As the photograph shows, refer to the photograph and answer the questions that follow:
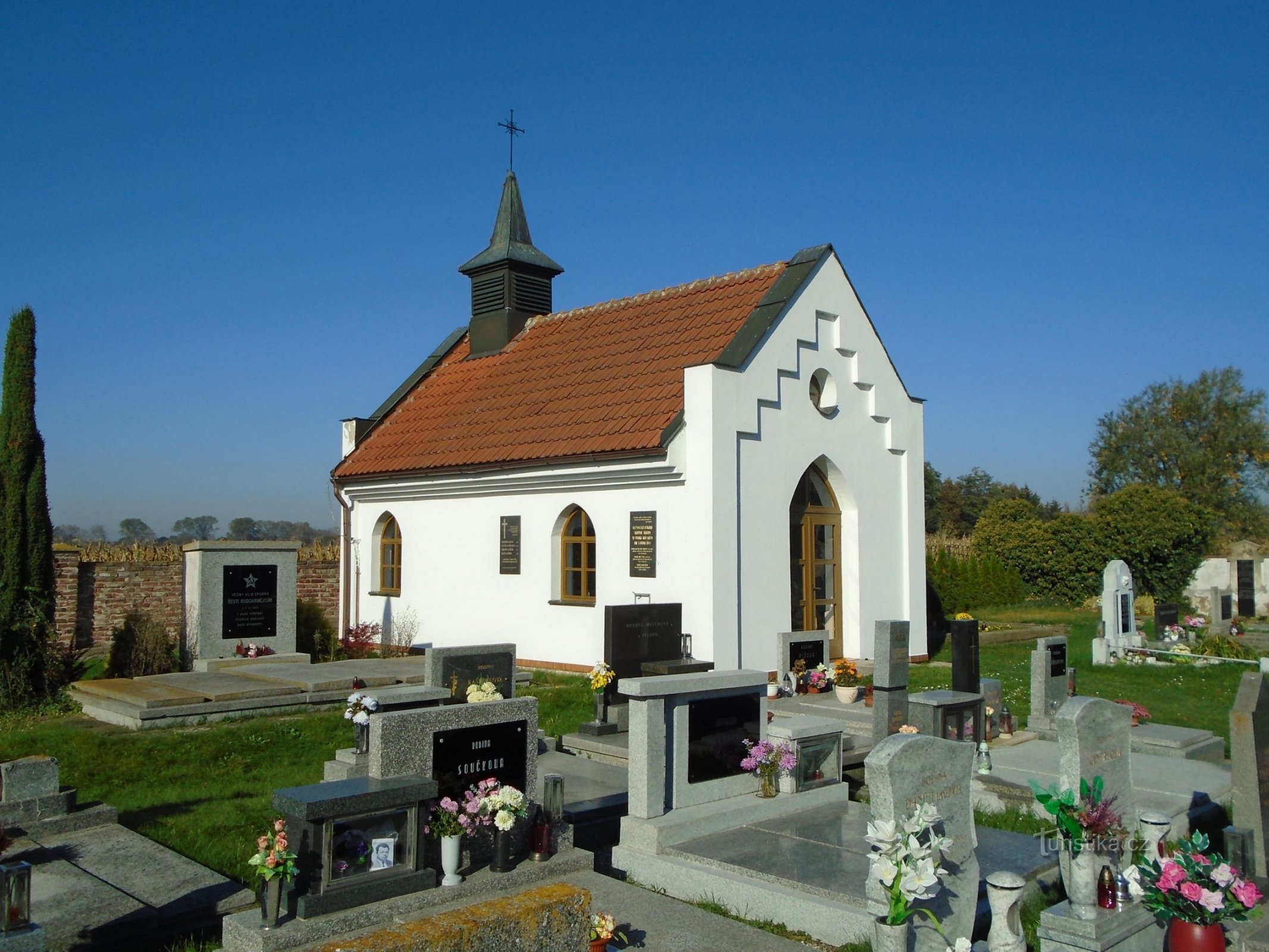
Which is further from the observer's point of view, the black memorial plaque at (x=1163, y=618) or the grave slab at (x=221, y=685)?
the black memorial plaque at (x=1163, y=618)

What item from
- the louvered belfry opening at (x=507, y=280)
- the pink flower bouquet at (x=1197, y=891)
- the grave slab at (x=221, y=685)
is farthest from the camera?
the louvered belfry opening at (x=507, y=280)

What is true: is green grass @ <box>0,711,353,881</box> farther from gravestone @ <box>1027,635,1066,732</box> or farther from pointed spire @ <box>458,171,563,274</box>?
pointed spire @ <box>458,171,563,274</box>

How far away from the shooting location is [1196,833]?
19.0ft

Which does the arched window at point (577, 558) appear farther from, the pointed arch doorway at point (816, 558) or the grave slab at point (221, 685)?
the grave slab at point (221, 685)

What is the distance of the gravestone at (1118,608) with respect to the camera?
62.7 feet

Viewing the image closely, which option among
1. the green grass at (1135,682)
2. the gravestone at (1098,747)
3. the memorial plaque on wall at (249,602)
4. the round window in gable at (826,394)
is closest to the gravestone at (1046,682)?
the green grass at (1135,682)

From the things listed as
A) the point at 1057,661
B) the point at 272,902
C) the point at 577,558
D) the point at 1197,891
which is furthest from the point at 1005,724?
the point at 272,902

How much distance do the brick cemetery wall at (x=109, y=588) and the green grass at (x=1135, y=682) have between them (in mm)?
12624

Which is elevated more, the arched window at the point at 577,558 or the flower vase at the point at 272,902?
the arched window at the point at 577,558

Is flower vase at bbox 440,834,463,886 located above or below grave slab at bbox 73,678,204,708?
below

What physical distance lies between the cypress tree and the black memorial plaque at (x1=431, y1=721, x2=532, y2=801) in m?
9.16

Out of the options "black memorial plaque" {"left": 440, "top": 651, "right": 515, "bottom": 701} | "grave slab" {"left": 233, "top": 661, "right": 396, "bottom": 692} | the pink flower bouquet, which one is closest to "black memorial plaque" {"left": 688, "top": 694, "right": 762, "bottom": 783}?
"black memorial plaque" {"left": 440, "top": 651, "right": 515, "bottom": 701}

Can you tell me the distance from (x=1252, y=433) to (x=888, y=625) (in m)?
54.8

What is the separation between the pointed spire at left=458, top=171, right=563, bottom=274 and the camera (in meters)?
22.6
